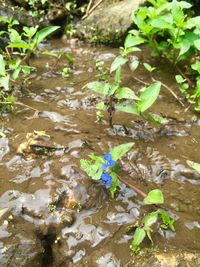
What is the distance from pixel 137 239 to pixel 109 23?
3259 millimetres

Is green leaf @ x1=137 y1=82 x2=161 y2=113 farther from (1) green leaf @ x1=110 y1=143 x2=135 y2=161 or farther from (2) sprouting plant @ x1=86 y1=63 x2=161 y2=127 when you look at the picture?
(1) green leaf @ x1=110 y1=143 x2=135 y2=161

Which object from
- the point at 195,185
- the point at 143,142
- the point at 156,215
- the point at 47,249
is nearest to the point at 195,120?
the point at 143,142

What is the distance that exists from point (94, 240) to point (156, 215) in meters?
0.40

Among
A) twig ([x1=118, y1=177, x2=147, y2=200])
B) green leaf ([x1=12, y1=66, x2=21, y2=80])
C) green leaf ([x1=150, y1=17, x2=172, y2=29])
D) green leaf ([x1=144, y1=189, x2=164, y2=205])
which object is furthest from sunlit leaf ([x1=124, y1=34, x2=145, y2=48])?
green leaf ([x1=144, y1=189, x2=164, y2=205])

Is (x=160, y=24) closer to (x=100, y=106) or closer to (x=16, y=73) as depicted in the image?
(x=100, y=106)

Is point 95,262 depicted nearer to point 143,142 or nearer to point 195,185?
point 195,185

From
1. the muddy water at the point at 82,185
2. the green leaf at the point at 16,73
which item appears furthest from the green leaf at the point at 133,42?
the green leaf at the point at 16,73

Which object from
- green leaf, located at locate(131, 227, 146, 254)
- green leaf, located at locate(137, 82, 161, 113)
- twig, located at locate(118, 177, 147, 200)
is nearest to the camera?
green leaf, located at locate(131, 227, 146, 254)

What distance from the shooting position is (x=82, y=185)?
2561mm

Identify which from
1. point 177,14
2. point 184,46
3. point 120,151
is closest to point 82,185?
point 120,151

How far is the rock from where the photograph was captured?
4621mm

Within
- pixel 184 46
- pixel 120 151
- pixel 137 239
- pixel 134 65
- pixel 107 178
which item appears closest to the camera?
pixel 137 239

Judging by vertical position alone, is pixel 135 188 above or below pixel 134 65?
below

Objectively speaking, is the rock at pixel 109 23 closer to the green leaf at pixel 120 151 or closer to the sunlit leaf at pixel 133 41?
the sunlit leaf at pixel 133 41
